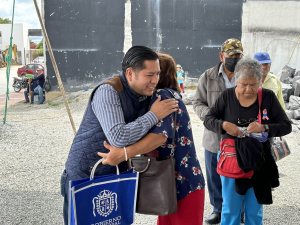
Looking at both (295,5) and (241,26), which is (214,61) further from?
(295,5)

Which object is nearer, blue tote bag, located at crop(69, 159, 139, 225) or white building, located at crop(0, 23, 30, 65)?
blue tote bag, located at crop(69, 159, 139, 225)

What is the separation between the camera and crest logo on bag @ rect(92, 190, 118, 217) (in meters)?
1.73

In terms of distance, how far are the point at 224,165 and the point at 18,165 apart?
4.62 meters

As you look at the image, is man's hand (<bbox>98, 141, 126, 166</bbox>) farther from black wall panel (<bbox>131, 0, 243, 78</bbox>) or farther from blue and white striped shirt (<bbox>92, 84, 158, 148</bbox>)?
black wall panel (<bbox>131, 0, 243, 78</bbox>)

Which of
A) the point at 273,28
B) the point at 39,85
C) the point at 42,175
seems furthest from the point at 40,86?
the point at 273,28

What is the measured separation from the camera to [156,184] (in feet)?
6.03

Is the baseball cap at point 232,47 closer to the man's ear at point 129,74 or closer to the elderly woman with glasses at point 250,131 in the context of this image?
the elderly woman with glasses at point 250,131

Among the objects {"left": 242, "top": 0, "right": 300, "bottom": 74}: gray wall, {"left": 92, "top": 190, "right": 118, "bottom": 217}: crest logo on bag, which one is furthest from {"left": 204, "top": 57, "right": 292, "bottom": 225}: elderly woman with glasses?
{"left": 242, "top": 0, "right": 300, "bottom": 74}: gray wall

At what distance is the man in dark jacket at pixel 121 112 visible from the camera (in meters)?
1.72

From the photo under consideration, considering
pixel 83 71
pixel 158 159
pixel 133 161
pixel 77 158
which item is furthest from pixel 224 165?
pixel 83 71

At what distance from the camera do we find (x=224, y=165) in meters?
2.56

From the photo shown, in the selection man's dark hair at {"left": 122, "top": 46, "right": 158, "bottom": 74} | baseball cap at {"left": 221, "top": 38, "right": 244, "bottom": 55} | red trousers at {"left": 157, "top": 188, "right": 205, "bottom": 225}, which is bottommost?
red trousers at {"left": 157, "top": 188, "right": 205, "bottom": 225}

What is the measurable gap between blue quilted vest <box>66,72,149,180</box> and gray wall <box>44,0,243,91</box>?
42.3 ft

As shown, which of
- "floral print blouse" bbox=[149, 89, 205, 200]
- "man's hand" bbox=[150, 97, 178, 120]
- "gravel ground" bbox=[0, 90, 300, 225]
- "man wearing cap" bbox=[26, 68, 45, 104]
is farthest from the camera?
"man wearing cap" bbox=[26, 68, 45, 104]
